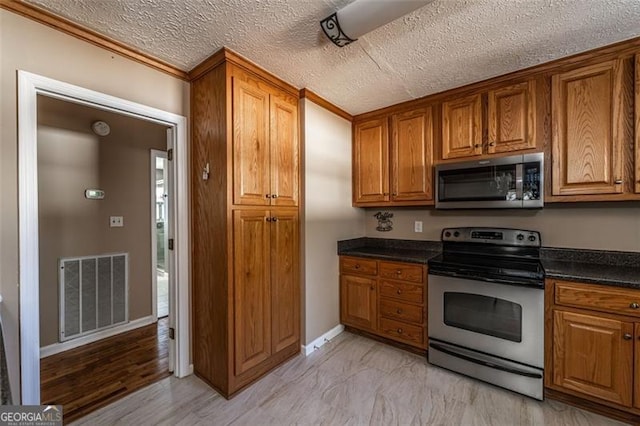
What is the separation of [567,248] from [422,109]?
1.70 m

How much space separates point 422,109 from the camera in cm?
265

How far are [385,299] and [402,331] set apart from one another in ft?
1.01

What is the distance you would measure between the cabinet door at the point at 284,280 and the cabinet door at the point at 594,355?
1.91m

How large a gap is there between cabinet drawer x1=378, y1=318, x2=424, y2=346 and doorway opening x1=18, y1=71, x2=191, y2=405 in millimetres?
1725

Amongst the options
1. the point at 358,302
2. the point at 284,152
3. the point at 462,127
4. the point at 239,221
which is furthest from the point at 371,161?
the point at 239,221

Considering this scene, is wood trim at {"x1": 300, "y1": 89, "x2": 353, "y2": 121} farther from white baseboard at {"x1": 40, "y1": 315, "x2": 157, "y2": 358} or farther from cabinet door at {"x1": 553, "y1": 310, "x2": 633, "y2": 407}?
white baseboard at {"x1": 40, "y1": 315, "x2": 157, "y2": 358}

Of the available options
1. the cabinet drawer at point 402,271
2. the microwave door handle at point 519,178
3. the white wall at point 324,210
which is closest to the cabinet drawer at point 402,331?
the cabinet drawer at point 402,271

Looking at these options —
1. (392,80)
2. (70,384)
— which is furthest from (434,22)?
(70,384)

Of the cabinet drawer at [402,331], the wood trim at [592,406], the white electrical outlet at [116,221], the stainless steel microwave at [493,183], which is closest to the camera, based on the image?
the wood trim at [592,406]

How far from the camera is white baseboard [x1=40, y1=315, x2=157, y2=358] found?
245cm

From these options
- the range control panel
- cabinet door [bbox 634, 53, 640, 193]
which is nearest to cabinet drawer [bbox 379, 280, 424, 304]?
the range control panel

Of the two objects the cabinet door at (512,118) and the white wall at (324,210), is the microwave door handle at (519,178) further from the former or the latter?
the white wall at (324,210)

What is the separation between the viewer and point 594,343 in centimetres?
170

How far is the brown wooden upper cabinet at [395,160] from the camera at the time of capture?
8.67 ft
